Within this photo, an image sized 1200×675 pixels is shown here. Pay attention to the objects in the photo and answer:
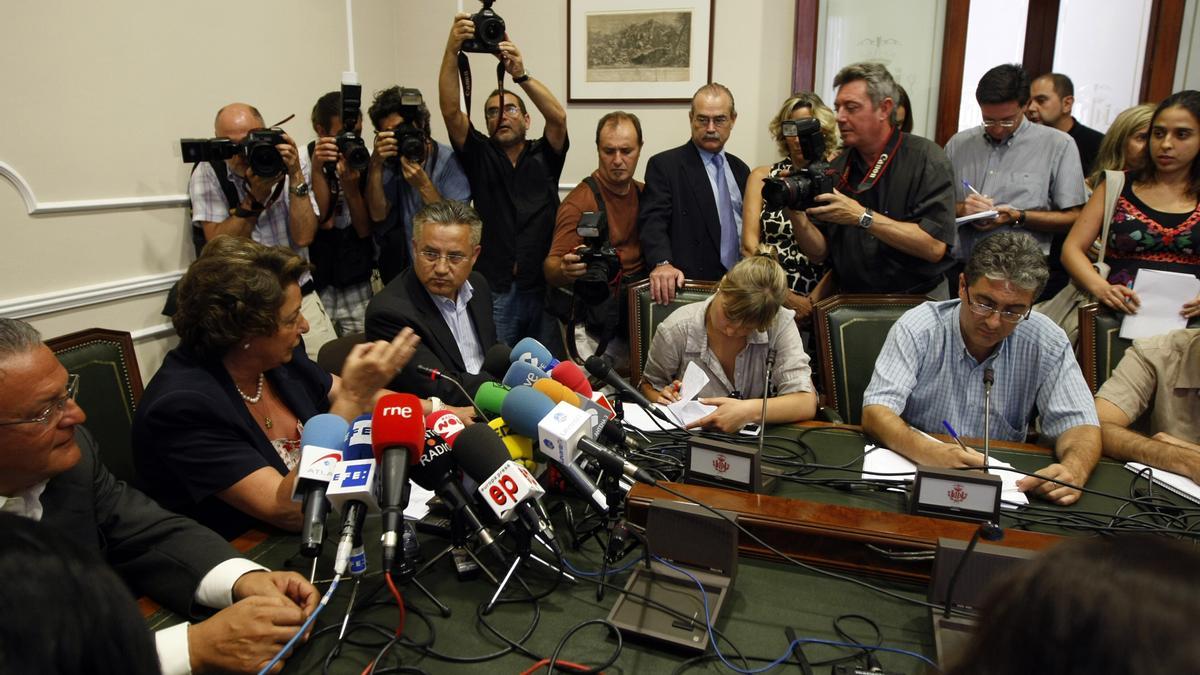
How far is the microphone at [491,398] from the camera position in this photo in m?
1.42

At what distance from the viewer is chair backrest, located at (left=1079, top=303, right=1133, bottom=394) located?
7.54 ft

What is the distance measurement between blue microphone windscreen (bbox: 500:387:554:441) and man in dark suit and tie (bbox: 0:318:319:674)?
414 mm

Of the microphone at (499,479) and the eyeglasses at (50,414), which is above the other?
the eyeglasses at (50,414)

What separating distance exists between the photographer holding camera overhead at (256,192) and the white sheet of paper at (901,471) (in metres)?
2.11

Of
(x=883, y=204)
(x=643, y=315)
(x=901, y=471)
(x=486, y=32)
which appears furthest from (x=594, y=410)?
(x=486, y=32)

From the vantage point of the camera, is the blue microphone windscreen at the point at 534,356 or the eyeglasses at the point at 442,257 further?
the eyeglasses at the point at 442,257

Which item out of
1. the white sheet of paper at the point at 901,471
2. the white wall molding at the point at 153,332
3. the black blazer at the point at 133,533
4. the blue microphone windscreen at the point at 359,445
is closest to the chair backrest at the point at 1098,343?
the white sheet of paper at the point at 901,471

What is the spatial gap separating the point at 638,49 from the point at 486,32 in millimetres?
1696

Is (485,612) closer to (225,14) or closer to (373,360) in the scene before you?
(373,360)

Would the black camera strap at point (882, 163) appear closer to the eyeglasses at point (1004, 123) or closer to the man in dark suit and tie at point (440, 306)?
the eyeglasses at point (1004, 123)

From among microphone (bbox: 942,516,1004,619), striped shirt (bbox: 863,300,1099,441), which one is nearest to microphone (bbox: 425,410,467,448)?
microphone (bbox: 942,516,1004,619)

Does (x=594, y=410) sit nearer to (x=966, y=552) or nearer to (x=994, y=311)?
(x=966, y=552)

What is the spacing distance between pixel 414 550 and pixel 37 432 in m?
0.62

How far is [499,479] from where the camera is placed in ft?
3.59
